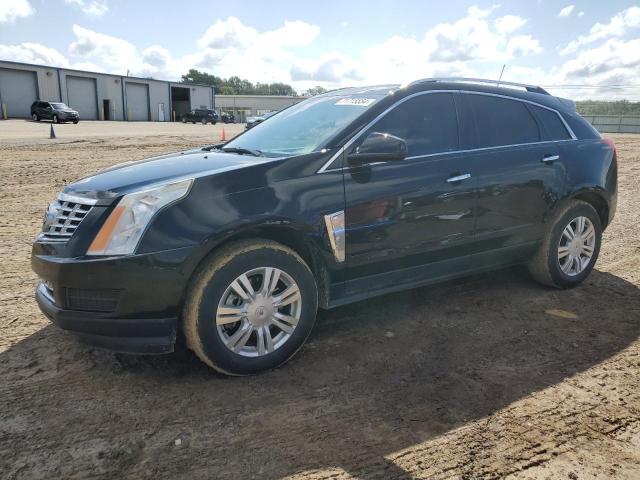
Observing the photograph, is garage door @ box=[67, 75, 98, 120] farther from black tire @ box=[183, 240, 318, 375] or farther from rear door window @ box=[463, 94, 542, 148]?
black tire @ box=[183, 240, 318, 375]

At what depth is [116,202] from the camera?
9.53 feet

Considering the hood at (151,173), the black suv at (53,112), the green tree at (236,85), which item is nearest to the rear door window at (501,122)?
the hood at (151,173)

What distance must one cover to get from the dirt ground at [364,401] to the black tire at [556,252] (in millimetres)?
274

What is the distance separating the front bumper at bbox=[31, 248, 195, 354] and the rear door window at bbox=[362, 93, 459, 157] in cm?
179

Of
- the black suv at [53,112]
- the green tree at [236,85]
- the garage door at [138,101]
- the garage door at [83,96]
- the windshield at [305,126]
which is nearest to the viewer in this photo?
the windshield at [305,126]

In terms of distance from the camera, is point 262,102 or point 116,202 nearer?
point 116,202

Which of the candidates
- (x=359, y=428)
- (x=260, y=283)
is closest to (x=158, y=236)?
(x=260, y=283)

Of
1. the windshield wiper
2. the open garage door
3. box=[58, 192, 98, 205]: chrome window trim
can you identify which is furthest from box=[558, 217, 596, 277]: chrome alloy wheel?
the open garage door

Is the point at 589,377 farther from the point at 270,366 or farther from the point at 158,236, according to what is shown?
the point at 158,236

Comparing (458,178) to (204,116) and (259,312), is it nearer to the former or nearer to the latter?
(259,312)

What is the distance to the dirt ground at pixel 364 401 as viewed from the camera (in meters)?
2.44

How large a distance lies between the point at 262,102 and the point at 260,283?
85.7 metres

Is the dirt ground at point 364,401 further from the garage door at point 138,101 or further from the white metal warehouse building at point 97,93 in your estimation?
the garage door at point 138,101

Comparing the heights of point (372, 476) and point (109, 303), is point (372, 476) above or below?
below
